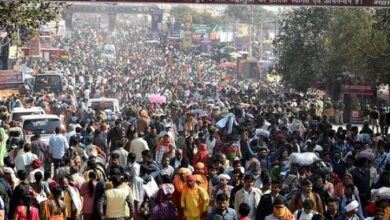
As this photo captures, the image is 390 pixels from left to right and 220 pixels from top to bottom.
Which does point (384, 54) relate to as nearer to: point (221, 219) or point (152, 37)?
point (221, 219)

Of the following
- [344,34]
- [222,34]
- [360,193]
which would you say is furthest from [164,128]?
[222,34]

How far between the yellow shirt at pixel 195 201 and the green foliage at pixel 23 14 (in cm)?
1046

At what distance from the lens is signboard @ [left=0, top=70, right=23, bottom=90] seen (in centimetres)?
3869

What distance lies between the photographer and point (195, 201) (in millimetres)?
14336

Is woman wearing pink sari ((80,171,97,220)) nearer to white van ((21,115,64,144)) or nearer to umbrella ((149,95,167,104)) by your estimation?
white van ((21,115,64,144))

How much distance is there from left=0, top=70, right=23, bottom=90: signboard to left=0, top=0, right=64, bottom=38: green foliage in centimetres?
1345

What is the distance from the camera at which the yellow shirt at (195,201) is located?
47.1ft

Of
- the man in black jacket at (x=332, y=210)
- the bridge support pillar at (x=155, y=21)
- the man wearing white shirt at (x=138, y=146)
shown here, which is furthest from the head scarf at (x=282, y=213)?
the bridge support pillar at (x=155, y=21)

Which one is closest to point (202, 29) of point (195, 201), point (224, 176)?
point (224, 176)

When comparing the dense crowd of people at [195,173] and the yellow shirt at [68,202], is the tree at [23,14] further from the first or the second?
the yellow shirt at [68,202]

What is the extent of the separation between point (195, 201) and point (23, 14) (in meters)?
11.1

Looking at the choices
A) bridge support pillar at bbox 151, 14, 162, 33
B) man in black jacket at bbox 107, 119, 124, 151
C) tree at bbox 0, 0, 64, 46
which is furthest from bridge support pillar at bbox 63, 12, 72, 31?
man in black jacket at bbox 107, 119, 124, 151

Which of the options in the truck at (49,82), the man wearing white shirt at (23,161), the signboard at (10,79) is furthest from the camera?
the truck at (49,82)

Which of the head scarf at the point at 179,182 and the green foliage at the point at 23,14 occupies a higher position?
the green foliage at the point at 23,14
